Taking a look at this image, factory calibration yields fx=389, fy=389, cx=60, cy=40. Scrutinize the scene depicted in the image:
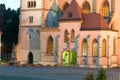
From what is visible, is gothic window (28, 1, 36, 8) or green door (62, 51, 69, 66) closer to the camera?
green door (62, 51, 69, 66)

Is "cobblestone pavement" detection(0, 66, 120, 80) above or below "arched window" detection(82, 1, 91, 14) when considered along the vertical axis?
below

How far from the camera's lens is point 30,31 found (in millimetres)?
71438

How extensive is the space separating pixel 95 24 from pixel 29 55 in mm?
15069

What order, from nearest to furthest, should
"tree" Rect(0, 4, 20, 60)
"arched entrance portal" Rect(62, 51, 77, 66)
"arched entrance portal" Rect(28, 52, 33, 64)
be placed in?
"arched entrance portal" Rect(62, 51, 77, 66) → "arched entrance portal" Rect(28, 52, 33, 64) → "tree" Rect(0, 4, 20, 60)

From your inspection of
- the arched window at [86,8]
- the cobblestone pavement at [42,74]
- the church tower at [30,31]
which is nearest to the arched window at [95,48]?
the arched window at [86,8]

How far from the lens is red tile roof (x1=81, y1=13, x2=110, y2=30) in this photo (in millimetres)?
62862

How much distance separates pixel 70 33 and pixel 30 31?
953 cm

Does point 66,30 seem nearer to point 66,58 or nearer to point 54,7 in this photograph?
point 66,58

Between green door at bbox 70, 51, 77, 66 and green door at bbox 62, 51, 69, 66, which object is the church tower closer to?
green door at bbox 62, 51, 69, 66

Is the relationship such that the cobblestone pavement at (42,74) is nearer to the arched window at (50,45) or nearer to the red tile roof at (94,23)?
the red tile roof at (94,23)

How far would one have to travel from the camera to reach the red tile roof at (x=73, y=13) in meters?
64.9

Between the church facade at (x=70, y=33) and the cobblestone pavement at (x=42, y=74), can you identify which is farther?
the church facade at (x=70, y=33)

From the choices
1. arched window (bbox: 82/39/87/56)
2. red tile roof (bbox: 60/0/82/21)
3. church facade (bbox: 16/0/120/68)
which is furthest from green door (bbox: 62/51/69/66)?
red tile roof (bbox: 60/0/82/21)

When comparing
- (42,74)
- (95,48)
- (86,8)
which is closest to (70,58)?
(95,48)
